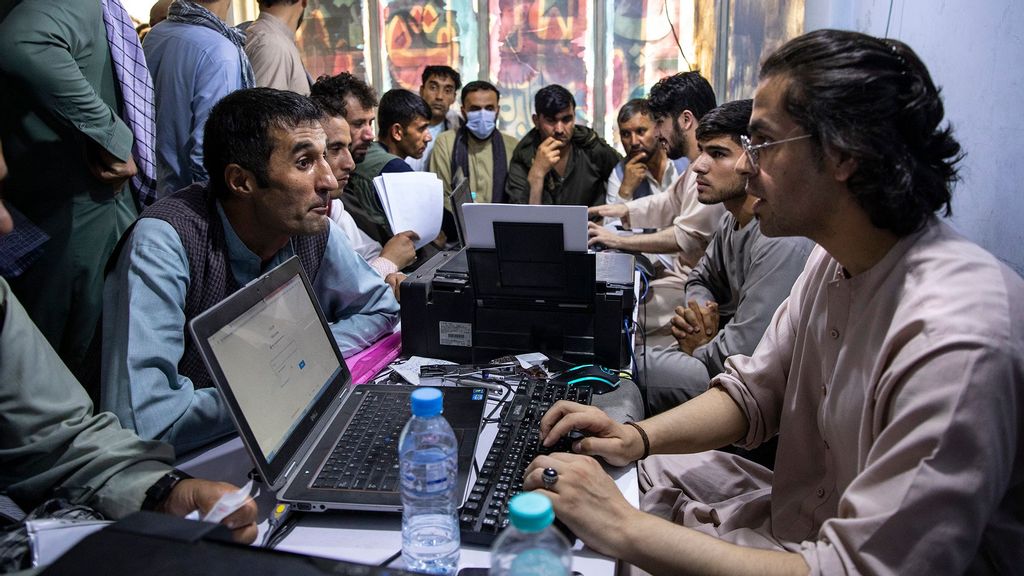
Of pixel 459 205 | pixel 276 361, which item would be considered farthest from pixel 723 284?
pixel 276 361

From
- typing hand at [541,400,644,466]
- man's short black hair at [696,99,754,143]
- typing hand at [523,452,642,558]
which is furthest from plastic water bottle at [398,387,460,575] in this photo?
man's short black hair at [696,99,754,143]

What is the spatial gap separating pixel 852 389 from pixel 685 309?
127cm

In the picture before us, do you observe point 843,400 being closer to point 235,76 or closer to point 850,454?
point 850,454

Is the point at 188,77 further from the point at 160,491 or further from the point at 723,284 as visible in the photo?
the point at 723,284

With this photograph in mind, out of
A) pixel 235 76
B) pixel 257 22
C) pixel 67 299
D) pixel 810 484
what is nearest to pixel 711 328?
pixel 810 484

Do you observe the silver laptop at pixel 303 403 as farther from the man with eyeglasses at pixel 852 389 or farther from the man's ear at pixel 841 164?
the man's ear at pixel 841 164

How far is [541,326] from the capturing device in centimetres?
164

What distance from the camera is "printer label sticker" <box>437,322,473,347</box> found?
1680 millimetres

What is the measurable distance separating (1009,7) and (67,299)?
8.24ft

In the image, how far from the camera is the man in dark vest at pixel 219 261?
1.23m

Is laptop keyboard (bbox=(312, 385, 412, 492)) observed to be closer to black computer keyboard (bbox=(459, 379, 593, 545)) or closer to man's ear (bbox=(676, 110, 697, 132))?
black computer keyboard (bbox=(459, 379, 593, 545))

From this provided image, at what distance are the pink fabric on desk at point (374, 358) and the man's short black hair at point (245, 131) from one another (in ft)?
1.47

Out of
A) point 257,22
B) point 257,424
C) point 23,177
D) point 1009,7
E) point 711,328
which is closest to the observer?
point 257,424

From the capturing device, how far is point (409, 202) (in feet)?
8.88
